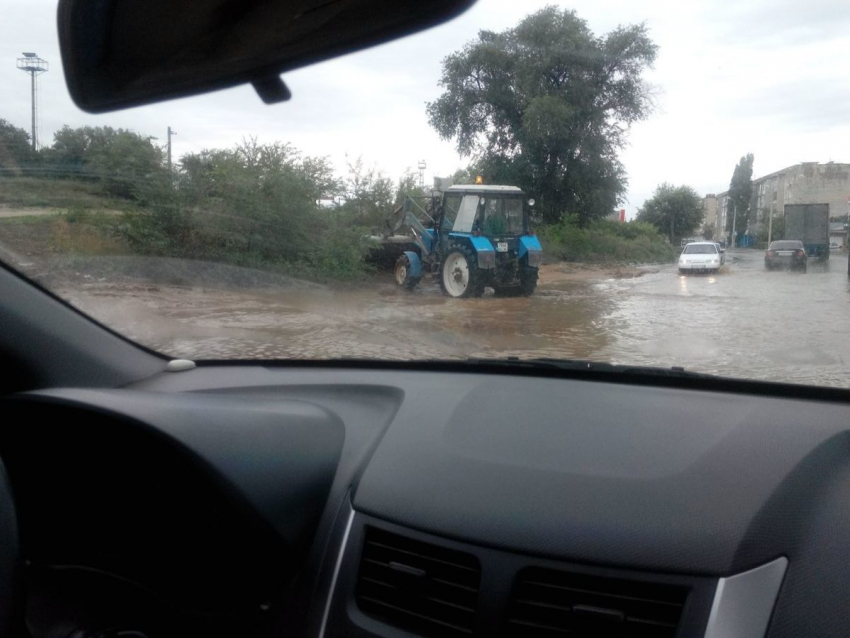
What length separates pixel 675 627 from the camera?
233cm

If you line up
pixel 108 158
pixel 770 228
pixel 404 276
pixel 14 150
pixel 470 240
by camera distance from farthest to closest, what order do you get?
pixel 404 276 < pixel 470 240 < pixel 108 158 < pixel 770 228 < pixel 14 150

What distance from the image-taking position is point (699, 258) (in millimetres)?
5992

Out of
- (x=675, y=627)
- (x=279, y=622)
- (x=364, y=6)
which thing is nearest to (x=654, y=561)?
(x=675, y=627)

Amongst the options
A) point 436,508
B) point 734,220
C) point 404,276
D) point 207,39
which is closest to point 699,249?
point 734,220

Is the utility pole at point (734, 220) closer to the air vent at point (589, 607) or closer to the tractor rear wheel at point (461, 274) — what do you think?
the tractor rear wheel at point (461, 274)

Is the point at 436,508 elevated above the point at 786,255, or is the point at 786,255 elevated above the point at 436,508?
the point at 786,255

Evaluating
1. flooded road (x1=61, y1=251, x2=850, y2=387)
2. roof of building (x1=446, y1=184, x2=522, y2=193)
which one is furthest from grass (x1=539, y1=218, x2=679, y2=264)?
roof of building (x1=446, y1=184, x2=522, y2=193)

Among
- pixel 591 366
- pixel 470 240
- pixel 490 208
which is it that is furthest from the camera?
pixel 470 240

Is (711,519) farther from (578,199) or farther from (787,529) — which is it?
(578,199)

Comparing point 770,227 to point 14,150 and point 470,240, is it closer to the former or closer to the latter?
point 470,240

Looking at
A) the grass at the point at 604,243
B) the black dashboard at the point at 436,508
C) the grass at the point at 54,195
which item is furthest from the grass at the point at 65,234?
the grass at the point at 604,243

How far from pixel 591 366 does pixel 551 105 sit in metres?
1.56

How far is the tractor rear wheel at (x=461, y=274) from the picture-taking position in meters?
6.93

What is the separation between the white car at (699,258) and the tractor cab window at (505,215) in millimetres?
1419
